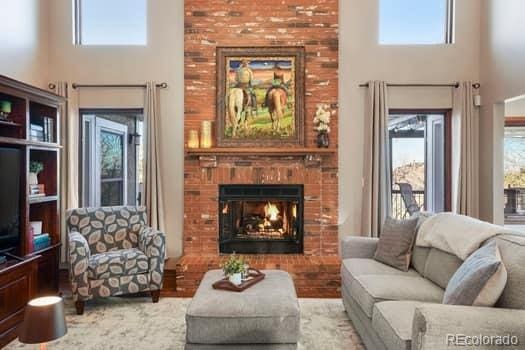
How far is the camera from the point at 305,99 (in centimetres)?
514

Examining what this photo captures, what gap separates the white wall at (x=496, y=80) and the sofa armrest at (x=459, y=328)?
319 centimetres

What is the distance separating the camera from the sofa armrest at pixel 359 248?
3947 millimetres

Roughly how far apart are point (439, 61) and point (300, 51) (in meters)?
1.79

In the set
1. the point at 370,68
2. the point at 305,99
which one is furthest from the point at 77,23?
the point at 370,68

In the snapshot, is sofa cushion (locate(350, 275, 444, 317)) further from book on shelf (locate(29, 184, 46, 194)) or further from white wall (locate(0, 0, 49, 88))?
white wall (locate(0, 0, 49, 88))

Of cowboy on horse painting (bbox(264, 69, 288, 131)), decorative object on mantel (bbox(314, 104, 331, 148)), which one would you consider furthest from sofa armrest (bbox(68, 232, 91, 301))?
decorative object on mantel (bbox(314, 104, 331, 148))

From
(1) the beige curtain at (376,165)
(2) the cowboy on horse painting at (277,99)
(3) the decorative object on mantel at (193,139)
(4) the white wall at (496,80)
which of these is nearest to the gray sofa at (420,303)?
(1) the beige curtain at (376,165)

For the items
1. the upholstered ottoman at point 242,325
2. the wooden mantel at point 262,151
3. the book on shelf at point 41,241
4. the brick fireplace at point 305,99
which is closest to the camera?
the upholstered ottoman at point 242,325

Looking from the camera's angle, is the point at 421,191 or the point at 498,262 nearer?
the point at 498,262

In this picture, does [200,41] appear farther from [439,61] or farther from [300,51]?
[439,61]

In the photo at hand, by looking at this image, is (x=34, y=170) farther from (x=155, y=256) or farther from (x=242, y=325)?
(x=242, y=325)

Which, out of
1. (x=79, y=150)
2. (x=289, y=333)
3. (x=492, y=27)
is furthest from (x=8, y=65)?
(x=492, y=27)

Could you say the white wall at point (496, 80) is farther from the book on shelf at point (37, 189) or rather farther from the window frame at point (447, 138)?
the book on shelf at point (37, 189)

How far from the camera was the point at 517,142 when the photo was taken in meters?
7.13
